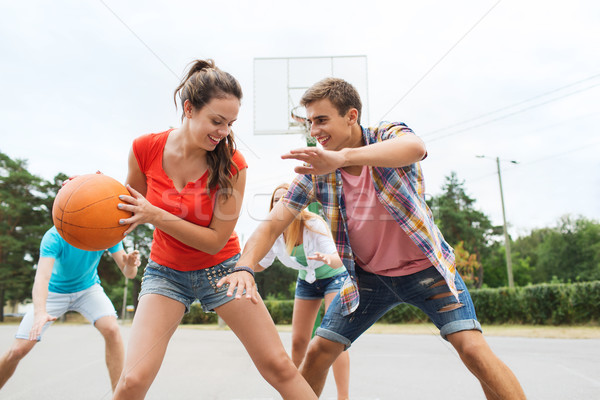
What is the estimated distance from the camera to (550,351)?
29.2ft

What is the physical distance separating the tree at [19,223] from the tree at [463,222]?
3169cm

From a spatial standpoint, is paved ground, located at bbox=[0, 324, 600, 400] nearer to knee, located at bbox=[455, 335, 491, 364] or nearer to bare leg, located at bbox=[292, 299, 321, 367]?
bare leg, located at bbox=[292, 299, 321, 367]

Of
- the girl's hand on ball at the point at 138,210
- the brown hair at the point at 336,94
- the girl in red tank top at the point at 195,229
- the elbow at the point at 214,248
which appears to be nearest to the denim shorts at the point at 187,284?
the girl in red tank top at the point at 195,229

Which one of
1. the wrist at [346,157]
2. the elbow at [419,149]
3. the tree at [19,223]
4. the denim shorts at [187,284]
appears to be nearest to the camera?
the wrist at [346,157]

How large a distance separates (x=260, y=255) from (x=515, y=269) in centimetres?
5647

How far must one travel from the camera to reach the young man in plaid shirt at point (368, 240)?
255 cm

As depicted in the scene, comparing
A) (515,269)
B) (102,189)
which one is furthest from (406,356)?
(515,269)

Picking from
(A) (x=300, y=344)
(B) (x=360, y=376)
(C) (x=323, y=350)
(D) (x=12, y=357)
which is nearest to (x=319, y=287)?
(A) (x=300, y=344)

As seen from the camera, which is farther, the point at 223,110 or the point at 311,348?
the point at 311,348

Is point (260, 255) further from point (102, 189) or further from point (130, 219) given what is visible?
point (102, 189)

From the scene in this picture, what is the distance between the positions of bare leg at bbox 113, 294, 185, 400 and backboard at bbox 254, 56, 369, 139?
9.08 m

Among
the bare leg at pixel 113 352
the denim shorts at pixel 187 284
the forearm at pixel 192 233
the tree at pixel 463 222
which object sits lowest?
the bare leg at pixel 113 352

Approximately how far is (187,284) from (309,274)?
1663 mm

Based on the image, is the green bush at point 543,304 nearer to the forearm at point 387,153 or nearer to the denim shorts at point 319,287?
the denim shorts at point 319,287
